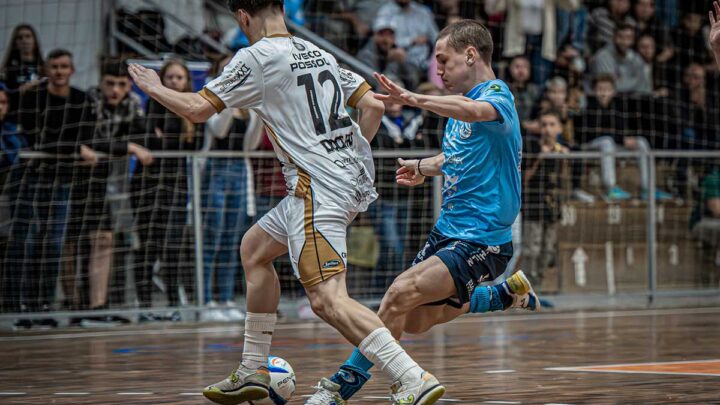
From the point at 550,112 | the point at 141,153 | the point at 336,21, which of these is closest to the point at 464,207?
the point at 141,153

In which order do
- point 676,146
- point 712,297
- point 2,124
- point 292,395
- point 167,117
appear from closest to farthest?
point 292,395, point 2,124, point 167,117, point 712,297, point 676,146

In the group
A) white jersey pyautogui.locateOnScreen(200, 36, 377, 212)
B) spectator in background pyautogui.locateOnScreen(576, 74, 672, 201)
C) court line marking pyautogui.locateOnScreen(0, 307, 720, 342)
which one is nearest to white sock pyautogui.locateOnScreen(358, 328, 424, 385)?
white jersey pyautogui.locateOnScreen(200, 36, 377, 212)

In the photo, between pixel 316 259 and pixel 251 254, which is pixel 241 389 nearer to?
pixel 251 254

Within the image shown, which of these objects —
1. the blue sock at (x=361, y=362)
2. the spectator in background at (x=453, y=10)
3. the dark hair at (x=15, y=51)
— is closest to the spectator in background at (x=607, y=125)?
the spectator in background at (x=453, y=10)

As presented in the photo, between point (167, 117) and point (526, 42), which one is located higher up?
point (526, 42)

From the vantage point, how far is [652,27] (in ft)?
61.8

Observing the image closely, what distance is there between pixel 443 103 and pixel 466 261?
856 mm

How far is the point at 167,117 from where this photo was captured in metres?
13.5

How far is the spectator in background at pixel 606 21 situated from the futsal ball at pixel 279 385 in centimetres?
1268

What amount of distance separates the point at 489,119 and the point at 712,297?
987cm

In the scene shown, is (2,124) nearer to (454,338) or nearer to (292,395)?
(454,338)

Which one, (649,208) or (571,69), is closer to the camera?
(649,208)

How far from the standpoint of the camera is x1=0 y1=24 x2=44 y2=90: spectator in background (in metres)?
13.0

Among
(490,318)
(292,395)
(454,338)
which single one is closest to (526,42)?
(490,318)
